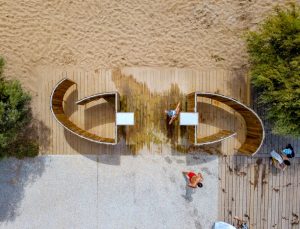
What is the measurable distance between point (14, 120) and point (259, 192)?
7.26 metres

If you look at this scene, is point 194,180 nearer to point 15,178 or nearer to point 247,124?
point 247,124

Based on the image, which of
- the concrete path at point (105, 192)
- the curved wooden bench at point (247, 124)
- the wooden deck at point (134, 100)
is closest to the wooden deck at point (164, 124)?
the wooden deck at point (134, 100)

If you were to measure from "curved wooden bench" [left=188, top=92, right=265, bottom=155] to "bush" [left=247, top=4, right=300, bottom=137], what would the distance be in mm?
449

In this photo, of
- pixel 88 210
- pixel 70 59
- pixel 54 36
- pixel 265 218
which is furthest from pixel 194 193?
pixel 54 36

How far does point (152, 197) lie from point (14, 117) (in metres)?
4.48

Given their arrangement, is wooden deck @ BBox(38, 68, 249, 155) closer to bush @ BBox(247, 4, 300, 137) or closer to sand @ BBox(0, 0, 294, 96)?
sand @ BBox(0, 0, 294, 96)

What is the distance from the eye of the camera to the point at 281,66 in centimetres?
788

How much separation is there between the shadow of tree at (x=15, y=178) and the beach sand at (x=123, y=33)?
203 cm

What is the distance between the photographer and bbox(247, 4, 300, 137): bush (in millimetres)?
7723

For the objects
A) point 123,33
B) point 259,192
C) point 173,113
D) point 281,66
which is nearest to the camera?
point 281,66

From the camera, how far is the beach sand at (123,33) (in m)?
8.96

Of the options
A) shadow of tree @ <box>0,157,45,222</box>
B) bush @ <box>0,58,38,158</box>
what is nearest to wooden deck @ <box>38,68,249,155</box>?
bush @ <box>0,58,38,158</box>

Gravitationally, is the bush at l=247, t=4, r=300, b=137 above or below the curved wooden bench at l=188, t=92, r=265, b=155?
above

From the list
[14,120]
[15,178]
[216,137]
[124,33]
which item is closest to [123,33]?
[124,33]
